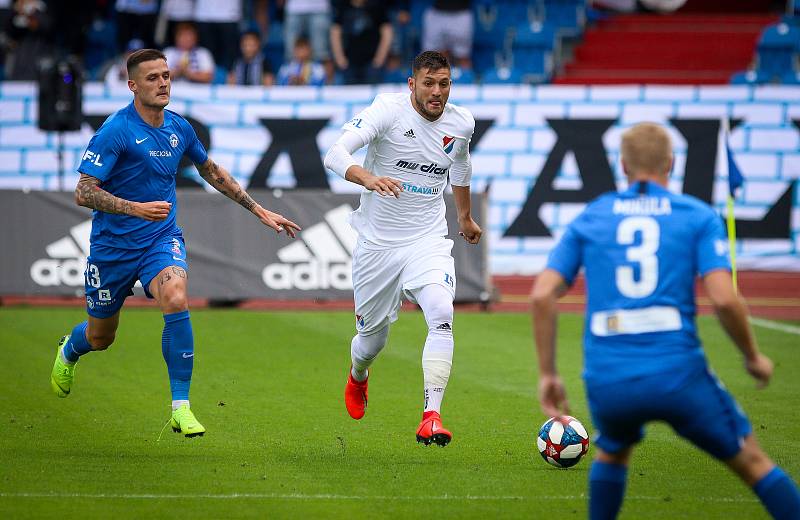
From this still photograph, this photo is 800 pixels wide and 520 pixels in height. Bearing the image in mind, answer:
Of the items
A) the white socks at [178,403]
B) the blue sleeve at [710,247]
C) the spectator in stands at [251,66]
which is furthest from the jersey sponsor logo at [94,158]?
the spectator in stands at [251,66]

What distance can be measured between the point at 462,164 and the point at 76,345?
305 cm

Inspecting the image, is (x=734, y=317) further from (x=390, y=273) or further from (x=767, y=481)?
(x=390, y=273)

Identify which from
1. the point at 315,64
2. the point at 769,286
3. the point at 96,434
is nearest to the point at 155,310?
the point at 315,64

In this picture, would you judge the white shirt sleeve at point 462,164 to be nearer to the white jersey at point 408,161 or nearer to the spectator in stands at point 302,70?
the white jersey at point 408,161

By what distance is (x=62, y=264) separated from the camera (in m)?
16.3

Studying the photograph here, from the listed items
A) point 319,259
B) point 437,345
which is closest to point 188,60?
point 319,259

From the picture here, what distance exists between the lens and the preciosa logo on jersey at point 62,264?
1623cm

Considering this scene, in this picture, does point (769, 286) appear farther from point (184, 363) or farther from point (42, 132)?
point (184, 363)

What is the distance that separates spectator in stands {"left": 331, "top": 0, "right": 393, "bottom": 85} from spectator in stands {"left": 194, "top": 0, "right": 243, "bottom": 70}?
6.13ft

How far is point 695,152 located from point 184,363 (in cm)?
1232

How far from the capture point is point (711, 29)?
23578 mm

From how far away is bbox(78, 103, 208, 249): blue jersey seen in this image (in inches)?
323

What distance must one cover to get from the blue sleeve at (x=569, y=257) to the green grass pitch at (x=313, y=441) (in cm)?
169

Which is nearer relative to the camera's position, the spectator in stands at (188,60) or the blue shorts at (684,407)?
the blue shorts at (684,407)
